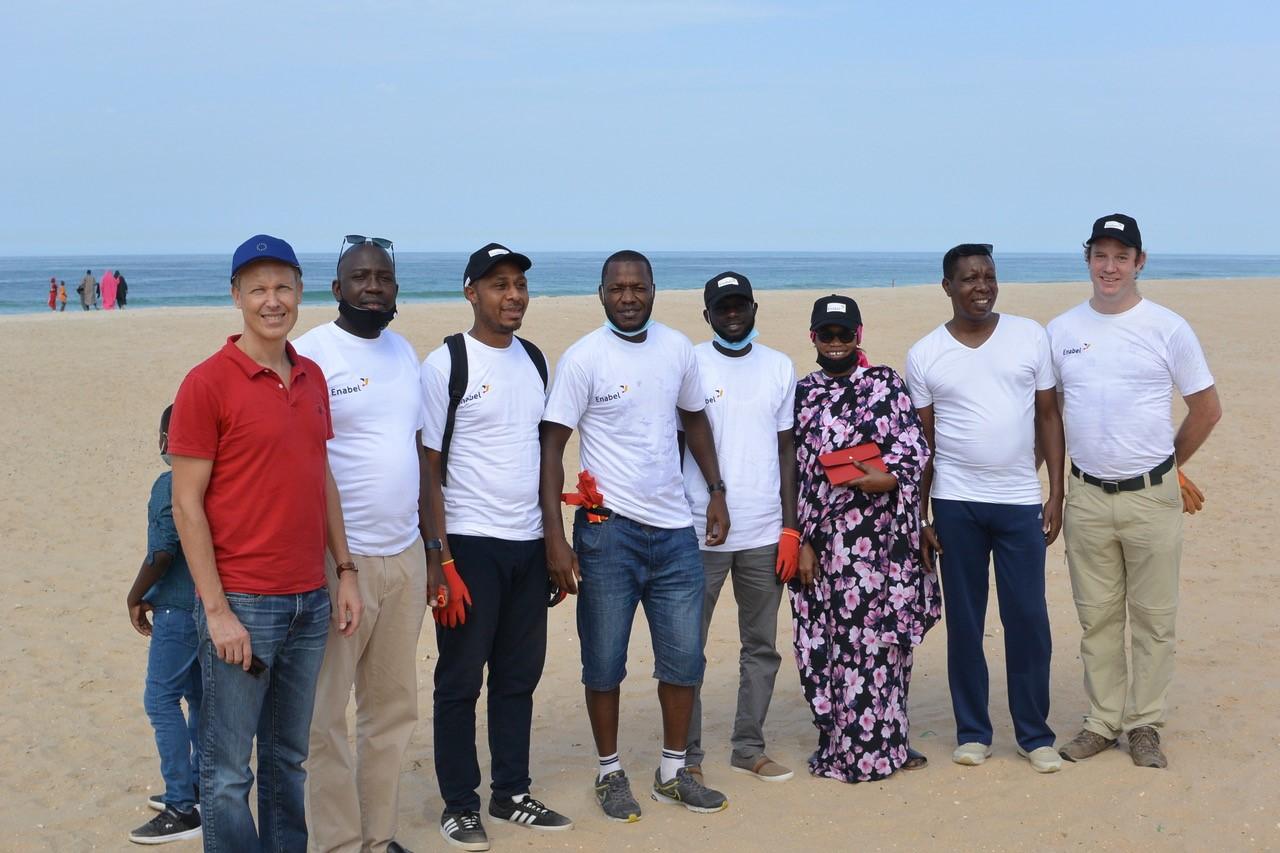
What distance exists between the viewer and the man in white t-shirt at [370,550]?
4.39 metres

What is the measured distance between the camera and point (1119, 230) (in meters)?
5.57

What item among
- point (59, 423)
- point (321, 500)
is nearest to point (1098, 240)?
point (321, 500)

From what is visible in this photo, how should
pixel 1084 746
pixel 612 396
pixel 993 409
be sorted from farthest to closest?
pixel 1084 746, pixel 993 409, pixel 612 396

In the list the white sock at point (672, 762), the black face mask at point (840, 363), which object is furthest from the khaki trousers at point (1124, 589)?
the white sock at point (672, 762)

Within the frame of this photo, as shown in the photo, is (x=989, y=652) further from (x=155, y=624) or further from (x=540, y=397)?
(x=155, y=624)

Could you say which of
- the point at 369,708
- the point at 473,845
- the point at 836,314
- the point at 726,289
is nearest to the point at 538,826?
the point at 473,845

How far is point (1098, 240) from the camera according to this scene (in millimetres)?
5582

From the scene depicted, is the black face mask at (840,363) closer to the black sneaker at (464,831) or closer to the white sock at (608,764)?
the white sock at (608,764)

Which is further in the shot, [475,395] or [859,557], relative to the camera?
[859,557]

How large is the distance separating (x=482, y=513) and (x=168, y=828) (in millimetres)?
1890

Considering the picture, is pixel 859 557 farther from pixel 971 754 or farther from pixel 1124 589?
pixel 1124 589

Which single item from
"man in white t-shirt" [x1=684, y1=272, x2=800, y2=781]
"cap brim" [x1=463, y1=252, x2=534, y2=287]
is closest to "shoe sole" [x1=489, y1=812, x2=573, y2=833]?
"man in white t-shirt" [x1=684, y1=272, x2=800, y2=781]

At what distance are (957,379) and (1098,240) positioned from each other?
0.92 m

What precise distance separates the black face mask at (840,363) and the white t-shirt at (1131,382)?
3.35 ft
